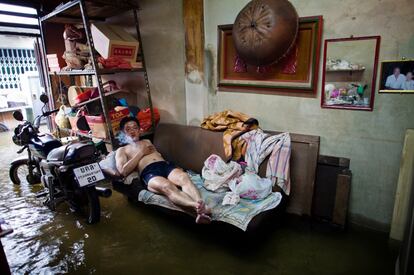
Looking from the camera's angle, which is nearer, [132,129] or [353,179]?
[353,179]

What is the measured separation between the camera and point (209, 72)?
3301 millimetres

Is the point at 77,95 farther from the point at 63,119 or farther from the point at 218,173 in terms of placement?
the point at 218,173

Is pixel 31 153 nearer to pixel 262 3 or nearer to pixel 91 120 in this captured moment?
pixel 91 120

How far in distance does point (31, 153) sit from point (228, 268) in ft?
9.88

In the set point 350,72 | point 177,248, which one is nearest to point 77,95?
point 177,248

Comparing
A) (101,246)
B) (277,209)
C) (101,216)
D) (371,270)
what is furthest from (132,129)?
(371,270)

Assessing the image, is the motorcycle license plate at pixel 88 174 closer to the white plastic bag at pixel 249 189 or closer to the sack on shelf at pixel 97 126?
the sack on shelf at pixel 97 126

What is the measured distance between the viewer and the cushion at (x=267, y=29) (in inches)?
92.4

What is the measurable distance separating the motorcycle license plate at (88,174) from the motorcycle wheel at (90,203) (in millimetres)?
122

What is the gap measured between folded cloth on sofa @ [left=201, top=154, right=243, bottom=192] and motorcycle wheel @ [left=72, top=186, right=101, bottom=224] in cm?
115

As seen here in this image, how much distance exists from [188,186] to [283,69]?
5.03 feet

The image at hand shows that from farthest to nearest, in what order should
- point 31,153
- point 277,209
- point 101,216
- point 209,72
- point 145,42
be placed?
1. point 145,42
2. point 31,153
3. point 209,72
4. point 101,216
5. point 277,209

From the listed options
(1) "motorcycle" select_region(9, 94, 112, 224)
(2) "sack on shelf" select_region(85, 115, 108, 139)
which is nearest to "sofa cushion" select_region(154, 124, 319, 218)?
(2) "sack on shelf" select_region(85, 115, 108, 139)

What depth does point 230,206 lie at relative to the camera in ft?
7.56
